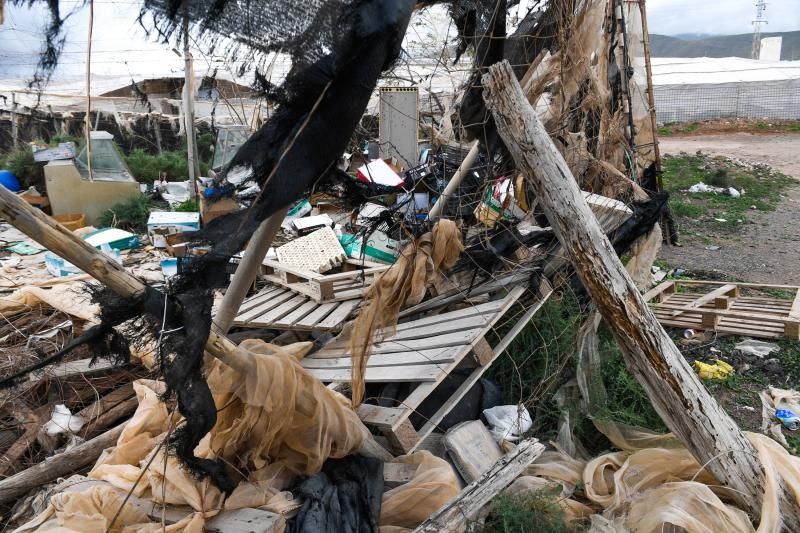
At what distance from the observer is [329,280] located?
15.6 feet

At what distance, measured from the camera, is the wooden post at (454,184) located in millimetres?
3861

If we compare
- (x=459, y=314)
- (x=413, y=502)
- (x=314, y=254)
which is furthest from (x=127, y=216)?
(x=413, y=502)

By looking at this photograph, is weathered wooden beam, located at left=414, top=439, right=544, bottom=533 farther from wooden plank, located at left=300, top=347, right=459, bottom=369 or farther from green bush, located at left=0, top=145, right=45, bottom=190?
green bush, located at left=0, top=145, right=45, bottom=190

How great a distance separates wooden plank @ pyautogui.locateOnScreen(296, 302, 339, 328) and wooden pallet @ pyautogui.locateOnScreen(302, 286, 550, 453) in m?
0.30

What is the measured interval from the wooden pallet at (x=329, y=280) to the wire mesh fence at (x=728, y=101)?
2329 cm

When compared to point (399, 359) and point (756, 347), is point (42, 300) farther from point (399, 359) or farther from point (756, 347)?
point (756, 347)

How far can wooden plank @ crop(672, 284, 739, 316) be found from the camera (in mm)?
6260

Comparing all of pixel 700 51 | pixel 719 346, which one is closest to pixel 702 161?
pixel 719 346

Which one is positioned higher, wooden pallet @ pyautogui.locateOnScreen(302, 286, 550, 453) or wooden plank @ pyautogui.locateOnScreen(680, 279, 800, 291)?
wooden pallet @ pyautogui.locateOnScreen(302, 286, 550, 453)

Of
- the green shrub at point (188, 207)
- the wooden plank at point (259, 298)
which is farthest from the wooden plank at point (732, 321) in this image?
the green shrub at point (188, 207)

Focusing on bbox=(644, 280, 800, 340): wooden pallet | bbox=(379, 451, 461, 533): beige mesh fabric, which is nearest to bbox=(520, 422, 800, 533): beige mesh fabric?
bbox=(379, 451, 461, 533): beige mesh fabric

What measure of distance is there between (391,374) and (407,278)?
1.86 feet

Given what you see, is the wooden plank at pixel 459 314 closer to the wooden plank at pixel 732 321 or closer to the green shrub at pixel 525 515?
the green shrub at pixel 525 515

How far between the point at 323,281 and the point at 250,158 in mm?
2821
